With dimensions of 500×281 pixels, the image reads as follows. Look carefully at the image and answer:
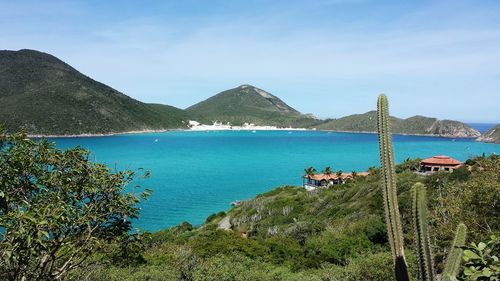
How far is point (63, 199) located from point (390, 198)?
597cm

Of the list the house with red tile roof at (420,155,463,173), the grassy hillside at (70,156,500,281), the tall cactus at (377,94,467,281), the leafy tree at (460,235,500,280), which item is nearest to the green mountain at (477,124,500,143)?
the house with red tile roof at (420,155,463,173)

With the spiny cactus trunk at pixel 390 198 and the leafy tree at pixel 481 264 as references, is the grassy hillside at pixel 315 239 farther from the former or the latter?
the leafy tree at pixel 481 264

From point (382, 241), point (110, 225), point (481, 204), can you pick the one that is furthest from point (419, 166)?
point (110, 225)

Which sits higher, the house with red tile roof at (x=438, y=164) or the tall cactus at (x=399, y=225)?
the tall cactus at (x=399, y=225)

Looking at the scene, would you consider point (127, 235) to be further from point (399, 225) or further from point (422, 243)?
point (422, 243)

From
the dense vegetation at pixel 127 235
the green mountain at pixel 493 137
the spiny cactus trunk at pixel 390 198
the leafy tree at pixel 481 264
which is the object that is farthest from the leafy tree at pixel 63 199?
the green mountain at pixel 493 137

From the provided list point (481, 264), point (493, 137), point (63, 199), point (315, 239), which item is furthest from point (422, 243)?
point (493, 137)

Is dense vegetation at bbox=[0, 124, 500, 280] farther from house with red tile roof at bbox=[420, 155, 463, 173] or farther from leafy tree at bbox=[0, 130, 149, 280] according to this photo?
house with red tile roof at bbox=[420, 155, 463, 173]

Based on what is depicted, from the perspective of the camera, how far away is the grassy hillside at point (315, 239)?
14.2 metres

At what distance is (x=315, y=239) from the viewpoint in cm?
2602

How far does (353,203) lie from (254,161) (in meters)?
85.6

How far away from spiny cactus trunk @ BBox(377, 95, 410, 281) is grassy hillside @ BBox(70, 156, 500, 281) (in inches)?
211

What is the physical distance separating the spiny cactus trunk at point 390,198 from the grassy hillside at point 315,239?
211 inches

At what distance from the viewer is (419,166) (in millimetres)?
63719
